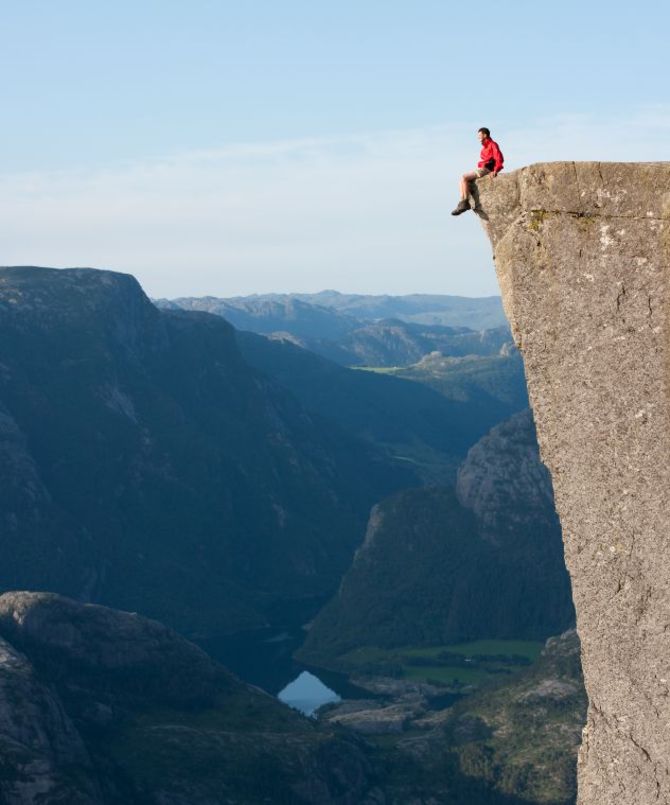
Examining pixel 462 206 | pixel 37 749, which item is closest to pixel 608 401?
pixel 462 206

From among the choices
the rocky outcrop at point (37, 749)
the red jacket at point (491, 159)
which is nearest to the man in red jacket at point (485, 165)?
the red jacket at point (491, 159)

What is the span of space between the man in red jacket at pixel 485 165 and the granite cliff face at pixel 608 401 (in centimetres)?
22

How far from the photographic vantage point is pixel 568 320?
17.3 meters

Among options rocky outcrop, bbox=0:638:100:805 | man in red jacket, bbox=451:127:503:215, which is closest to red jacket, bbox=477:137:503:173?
man in red jacket, bbox=451:127:503:215

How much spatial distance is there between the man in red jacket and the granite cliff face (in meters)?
0.22

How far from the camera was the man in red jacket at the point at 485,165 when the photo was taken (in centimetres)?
1803

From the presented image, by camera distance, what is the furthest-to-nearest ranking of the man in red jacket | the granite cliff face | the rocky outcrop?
the rocky outcrop, the man in red jacket, the granite cliff face

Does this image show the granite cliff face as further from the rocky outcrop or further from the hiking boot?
the rocky outcrop

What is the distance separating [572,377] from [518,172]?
7.88 feet

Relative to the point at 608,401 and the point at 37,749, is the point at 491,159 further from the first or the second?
the point at 37,749

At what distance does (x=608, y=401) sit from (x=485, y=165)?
3182mm

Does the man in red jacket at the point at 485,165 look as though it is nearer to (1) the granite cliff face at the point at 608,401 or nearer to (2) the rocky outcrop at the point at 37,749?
(1) the granite cliff face at the point at 608,401

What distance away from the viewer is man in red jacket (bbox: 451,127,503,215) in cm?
1803

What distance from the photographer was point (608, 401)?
1709 cm
